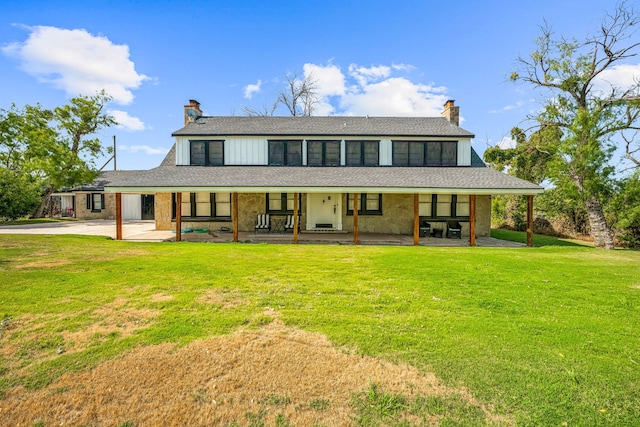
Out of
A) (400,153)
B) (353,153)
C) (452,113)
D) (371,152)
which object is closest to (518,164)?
(452,113)

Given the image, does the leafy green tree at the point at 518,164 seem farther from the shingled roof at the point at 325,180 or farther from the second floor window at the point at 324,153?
the second floor window at the point at 324,153

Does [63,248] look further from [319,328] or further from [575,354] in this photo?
[575,354]

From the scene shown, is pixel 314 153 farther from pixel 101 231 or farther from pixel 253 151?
pixel 101 231

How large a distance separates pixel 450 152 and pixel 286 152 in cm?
900

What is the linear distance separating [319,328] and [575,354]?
126 inches

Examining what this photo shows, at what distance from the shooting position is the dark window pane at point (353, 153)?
1622 centimetres

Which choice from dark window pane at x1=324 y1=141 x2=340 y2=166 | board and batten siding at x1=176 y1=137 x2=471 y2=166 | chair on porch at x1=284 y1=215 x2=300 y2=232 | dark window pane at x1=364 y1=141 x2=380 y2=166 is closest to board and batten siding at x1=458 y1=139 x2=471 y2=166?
board and batten siding at x1=176 y1=137 x2=471 y2=166

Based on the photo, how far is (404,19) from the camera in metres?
15.1

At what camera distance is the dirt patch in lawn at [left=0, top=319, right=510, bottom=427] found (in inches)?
102

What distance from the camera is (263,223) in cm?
1568

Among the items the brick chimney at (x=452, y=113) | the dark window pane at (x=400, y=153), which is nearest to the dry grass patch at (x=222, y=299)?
the dark window pane at (x=400, y=153)

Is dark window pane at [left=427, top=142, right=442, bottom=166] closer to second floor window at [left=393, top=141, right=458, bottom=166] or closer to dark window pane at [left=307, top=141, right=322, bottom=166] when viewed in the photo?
second floor window at [left=393, top=141, right=458, bottom=166]

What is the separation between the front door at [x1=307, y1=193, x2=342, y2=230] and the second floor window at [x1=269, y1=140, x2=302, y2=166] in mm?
2153

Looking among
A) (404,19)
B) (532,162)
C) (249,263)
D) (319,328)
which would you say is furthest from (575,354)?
(532,162)
